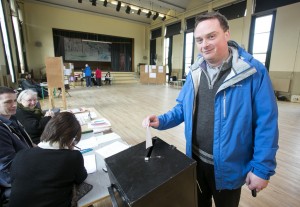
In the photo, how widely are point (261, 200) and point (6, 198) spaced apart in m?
2.24

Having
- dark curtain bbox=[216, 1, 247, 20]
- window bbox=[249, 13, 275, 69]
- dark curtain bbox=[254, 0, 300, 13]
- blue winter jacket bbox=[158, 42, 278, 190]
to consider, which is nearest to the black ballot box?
blue winter jacket bbox=[158, 42, 278, 190]

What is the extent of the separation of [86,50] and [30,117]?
1306 centimetres

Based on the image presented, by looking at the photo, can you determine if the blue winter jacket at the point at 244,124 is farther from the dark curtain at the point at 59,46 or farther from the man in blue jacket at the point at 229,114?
the dark curtain at the point at 59,46

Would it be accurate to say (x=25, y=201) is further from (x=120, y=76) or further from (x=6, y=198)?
(x=120, y=76)

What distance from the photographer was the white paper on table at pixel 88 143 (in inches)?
61.4

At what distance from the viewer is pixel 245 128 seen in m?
0.84

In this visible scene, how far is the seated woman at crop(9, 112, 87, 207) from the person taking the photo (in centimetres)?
89

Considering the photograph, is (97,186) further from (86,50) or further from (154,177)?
(86,50)

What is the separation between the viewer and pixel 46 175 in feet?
2.90

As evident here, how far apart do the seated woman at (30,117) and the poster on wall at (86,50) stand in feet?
40.5

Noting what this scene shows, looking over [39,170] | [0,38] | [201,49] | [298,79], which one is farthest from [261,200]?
[0,38]

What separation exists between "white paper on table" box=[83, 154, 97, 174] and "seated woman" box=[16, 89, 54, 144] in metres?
0.97

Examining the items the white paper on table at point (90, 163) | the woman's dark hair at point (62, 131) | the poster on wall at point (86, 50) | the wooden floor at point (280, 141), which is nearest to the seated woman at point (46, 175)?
the woman's dark hair at point (62, 131)

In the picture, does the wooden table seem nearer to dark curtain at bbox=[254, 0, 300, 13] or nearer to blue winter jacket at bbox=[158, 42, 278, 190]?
blue winter jacket at bbox=[158, 42, 278, 190]
